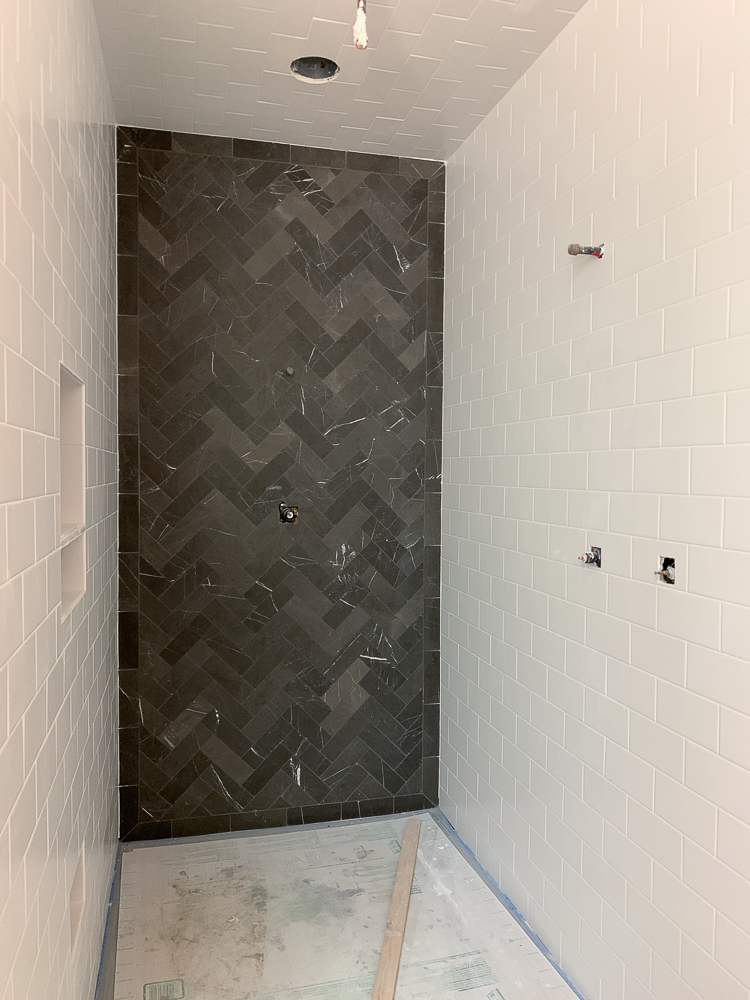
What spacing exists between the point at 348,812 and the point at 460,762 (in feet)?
1.94

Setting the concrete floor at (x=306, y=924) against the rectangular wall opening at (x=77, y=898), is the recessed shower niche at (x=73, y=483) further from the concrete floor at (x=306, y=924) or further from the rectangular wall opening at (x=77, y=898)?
the concrete floor at (x=306, y=924)

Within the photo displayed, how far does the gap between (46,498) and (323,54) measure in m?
1.92

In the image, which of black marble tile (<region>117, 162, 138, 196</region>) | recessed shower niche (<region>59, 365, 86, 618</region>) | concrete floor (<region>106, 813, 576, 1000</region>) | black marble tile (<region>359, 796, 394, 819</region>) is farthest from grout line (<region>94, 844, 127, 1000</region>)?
black marble tile (<region>117, 162, 138, 196</region>)

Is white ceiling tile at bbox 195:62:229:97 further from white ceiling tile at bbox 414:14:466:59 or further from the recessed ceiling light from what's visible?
white ceiling tile at bbox 414:14:466:59

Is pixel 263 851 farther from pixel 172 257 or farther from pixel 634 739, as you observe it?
pixel 172 257

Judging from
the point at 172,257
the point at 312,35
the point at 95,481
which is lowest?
the point at 95,481

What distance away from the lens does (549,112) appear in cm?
250

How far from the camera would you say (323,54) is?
2551 millimetres

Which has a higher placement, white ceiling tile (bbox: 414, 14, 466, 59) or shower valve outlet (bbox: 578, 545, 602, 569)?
white ceiling tile (bbox: 414, 14, 466, 59)

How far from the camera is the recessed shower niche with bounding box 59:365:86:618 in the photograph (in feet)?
6.81

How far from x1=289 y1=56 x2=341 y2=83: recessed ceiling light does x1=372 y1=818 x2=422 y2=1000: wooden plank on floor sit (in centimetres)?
297

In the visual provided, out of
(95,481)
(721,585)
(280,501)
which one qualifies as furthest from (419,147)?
(721,585)

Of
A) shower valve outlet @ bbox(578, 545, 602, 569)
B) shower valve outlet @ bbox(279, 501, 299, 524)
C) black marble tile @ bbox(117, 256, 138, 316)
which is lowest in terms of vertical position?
shower valve outlet @ bbox(578, 545, 602, 569)

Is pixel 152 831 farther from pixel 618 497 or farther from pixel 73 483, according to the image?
pixel 618 497
